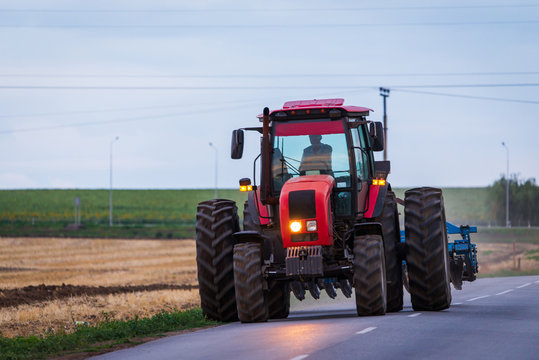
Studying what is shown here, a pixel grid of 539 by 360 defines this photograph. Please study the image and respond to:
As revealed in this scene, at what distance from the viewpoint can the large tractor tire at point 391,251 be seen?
1864 centimetres

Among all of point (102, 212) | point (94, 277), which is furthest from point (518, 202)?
point (94, 277)

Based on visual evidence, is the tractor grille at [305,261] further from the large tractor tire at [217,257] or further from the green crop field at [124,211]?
the green crop field at [124,211]

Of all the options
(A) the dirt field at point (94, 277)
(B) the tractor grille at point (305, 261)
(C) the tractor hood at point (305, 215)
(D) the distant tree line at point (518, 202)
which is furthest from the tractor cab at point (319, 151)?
(D) the distant tree line at point (518, 202)

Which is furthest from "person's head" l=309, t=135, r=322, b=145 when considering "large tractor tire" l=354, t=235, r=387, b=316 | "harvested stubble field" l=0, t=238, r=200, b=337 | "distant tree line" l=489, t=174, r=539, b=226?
"distant tree line" l=489, t=174, r=539, b=226

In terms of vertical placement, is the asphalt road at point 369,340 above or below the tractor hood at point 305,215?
below

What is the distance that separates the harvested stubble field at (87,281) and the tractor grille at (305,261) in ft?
19.1

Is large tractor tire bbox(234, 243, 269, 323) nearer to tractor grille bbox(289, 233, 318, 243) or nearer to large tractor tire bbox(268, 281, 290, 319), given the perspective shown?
tractor grille bbox(289, 233, 318, 243)

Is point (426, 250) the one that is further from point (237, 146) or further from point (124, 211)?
point (124, 211)

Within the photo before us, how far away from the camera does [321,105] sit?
18109mm

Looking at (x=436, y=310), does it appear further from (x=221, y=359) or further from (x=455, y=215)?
(x=455, y=215)

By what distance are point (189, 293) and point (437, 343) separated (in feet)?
59.9

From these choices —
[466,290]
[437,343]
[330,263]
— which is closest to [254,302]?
[330,263]

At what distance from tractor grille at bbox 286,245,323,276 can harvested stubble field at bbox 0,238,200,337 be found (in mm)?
5817

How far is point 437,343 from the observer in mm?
13148
